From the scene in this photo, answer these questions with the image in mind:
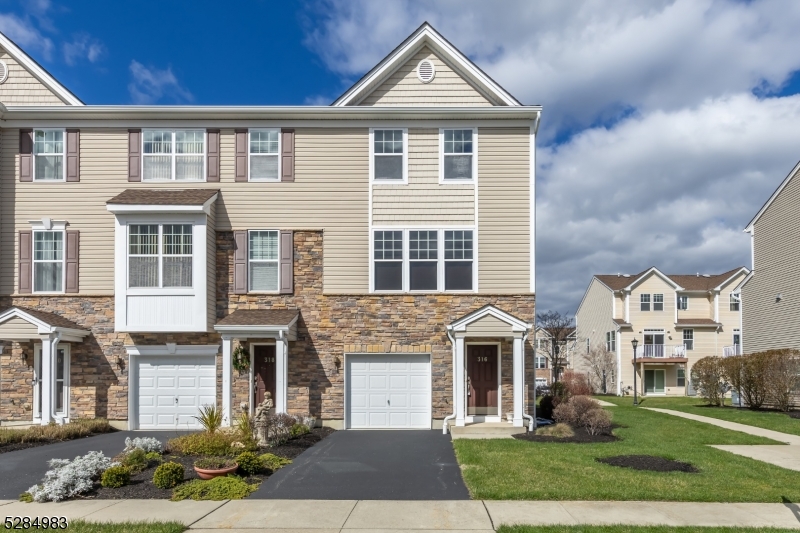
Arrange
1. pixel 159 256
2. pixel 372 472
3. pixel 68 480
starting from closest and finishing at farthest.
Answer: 1. pixel 68 480
2. pixel 372 472
3. pixel 159 256

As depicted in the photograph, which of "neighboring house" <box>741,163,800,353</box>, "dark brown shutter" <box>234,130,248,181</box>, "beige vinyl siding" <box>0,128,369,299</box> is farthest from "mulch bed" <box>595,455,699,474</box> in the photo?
"neighboring house" <box>741,163,800,353</box>

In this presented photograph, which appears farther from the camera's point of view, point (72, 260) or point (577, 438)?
point (72, 260)

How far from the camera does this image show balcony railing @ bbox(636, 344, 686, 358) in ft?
135

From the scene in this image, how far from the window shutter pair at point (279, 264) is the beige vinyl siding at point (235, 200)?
1.24ft

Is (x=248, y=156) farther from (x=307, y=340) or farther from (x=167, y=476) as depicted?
(x=167, y=476)

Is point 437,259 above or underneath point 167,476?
above

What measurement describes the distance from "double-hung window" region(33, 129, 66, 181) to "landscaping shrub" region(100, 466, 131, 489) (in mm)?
10890

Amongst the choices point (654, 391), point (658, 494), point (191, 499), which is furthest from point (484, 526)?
point (654, 391)

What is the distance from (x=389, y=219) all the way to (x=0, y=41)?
12.3m

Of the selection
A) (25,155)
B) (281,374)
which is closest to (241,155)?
(25,155)

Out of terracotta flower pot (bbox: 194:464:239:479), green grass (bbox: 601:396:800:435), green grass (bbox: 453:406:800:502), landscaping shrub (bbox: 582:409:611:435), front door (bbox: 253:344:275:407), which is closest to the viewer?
green grass (bbox: 453:406:800:502)

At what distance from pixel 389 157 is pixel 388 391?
6.50 metres

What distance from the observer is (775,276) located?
27.5m

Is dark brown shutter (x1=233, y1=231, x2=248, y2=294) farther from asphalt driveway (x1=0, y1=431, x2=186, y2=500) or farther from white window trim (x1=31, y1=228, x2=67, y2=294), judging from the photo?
white window trim (x1=31, y1=228, x2=67, y2=294)
